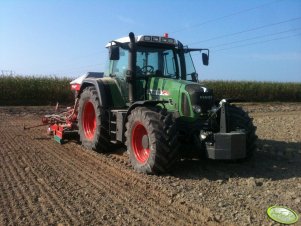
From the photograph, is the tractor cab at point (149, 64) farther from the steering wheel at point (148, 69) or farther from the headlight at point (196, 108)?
the headlight at point (196, 108)

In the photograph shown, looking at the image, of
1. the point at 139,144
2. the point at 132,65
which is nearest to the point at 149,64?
the point at 132,65

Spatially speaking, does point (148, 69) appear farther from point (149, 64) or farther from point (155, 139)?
point (155, 139)

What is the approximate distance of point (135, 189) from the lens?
18.8ft

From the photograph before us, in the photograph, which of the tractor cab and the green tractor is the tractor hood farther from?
the tractor cab

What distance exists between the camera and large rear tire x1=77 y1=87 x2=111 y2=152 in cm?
813

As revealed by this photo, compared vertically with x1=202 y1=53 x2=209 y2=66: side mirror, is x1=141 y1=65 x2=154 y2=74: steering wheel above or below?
below

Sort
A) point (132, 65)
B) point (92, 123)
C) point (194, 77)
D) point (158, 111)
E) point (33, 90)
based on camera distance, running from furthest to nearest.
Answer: point (33, 90)
point (92, 123)
point (194, 77)
point (132, 65)
point (158, 111)

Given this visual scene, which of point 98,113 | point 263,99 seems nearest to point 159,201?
point 98,113

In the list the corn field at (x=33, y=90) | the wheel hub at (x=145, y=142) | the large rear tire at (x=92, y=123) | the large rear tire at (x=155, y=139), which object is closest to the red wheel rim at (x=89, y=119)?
the large rear tire at (x=92, y=123)

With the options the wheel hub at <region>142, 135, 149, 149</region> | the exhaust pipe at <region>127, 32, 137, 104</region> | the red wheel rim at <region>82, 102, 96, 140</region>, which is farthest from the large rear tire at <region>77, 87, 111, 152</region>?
the wheel hub at <region>142, 135, 149, 149</region>

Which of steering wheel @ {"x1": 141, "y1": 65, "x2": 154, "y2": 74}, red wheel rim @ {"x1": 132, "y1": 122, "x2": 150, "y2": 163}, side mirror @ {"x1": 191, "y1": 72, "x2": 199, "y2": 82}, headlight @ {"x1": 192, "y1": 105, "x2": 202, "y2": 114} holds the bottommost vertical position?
red wheel rim @ {"x1": 132, "y1": 122, "x2": 150, "y2": 163}

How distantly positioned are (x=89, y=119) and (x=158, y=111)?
3201mm

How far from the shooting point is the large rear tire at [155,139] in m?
6.14

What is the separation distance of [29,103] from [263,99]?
19.6 meters
